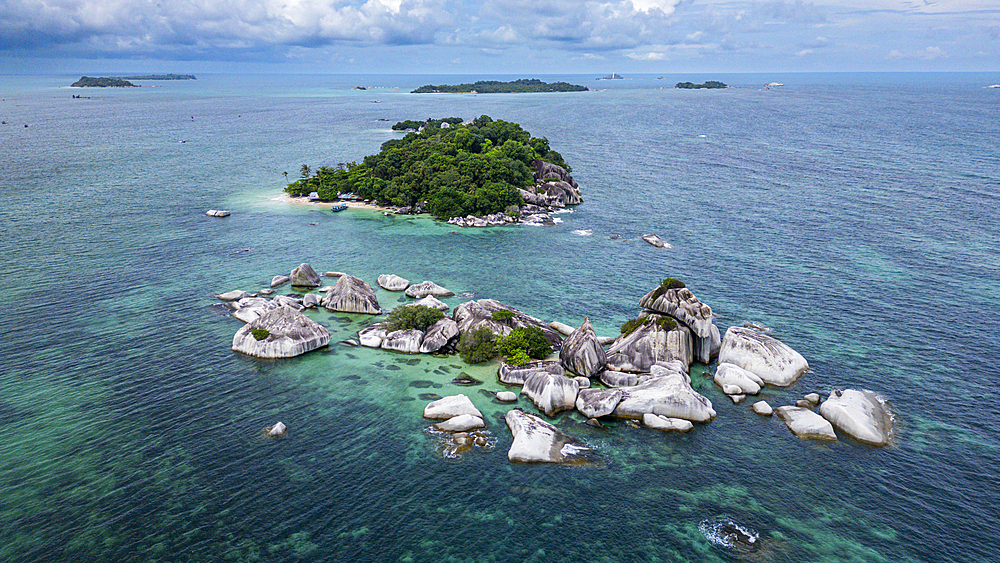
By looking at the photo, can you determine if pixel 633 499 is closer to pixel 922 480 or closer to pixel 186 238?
pixel 922 480

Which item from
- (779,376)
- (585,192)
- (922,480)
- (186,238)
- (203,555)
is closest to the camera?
(203,555)

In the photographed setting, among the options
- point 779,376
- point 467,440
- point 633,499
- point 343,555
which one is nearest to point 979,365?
point 779,376

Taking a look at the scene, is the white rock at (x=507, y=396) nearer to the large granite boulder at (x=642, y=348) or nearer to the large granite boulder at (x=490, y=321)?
the large granite boulder at (x=490, y=321)

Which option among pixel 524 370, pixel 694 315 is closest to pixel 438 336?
pixel 524 370

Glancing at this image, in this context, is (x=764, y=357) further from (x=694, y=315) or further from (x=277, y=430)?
(x=277, y=430)

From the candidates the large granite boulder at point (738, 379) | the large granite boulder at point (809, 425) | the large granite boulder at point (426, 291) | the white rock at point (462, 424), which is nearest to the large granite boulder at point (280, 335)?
the large granite boulder at point (426, 291)

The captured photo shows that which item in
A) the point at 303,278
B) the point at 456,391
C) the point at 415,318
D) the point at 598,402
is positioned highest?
the point at 415,318
